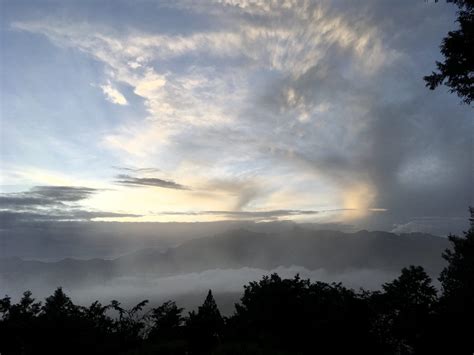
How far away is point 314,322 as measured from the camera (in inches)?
1310

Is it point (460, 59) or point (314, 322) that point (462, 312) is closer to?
point (314, 322)

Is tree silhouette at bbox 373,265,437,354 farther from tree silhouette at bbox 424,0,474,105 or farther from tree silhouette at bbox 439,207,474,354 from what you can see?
tree silhouette at bbox 424,0,474,105

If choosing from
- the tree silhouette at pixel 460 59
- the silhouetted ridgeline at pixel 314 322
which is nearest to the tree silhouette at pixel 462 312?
the silhouetted ridgeline at pixel 314 322

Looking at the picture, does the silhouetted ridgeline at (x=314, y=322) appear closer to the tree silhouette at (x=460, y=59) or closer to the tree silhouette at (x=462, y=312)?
the tree silhouette at (x=462, y=312)

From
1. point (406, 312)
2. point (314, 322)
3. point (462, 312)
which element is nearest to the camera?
point (462, 312)

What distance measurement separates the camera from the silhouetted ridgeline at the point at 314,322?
98.4 ft

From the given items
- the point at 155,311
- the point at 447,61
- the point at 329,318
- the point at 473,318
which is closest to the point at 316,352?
the point at 329,318

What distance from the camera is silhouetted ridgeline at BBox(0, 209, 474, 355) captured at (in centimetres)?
2998

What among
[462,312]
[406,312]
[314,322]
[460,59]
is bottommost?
[314,322]

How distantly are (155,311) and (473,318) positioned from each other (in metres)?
40.2

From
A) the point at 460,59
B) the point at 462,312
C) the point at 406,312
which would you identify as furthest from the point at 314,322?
the point at 460,59

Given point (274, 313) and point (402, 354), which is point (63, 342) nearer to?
point (274, 313)

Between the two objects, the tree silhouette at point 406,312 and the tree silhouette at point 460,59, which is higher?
the tree silhouette at point 460,59

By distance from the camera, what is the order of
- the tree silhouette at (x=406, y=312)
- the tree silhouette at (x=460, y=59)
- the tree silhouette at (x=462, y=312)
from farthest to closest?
the tree silhouette at (x=406, y=312) → the tree silhouette at (x=462, y=312) → the tree silhouette at (x=460, y=59)
